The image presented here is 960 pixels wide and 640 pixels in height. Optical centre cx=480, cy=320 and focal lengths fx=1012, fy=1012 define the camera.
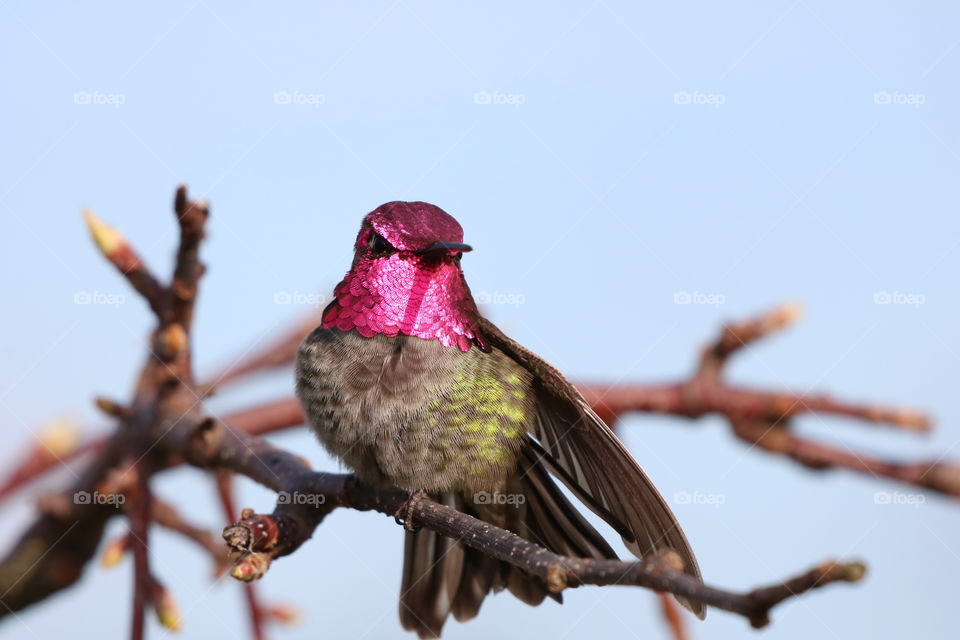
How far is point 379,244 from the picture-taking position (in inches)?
147

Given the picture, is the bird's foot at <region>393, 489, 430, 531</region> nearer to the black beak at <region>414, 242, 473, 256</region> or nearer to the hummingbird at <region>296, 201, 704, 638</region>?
the hummingbird at <region>296, 201, 704, 638</region>

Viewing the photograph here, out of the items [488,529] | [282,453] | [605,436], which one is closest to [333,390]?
[282,453]

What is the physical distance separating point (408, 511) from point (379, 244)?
3.28 feet

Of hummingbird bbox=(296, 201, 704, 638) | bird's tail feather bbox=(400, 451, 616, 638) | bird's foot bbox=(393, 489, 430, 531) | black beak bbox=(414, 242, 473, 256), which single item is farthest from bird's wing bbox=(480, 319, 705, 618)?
bird's foot bbox=(393, 489, 430, 531)

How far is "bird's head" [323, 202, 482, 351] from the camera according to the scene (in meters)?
3.55

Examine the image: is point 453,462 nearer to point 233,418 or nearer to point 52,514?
point 233,418

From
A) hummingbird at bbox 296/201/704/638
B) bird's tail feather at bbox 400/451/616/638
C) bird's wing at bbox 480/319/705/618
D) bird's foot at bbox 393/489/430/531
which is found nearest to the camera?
bird's wing at bbox 480/319/705/618

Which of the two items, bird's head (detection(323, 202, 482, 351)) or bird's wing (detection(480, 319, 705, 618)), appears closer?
bird's wing (detection(480, 319, 705, 618))

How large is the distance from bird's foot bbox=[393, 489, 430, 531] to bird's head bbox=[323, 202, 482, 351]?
0.55 m

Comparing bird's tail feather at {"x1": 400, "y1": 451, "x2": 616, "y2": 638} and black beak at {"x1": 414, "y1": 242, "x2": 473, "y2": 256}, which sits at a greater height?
black beak at {"x1": 414, "y1": 242, "x2": 473, "y2": 256}

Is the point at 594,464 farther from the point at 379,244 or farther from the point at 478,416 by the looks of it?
the point at 379,244

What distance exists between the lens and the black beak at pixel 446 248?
10.6 feet

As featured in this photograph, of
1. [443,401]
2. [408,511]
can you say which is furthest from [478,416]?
[408,511]

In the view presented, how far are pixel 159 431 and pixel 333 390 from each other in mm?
592
